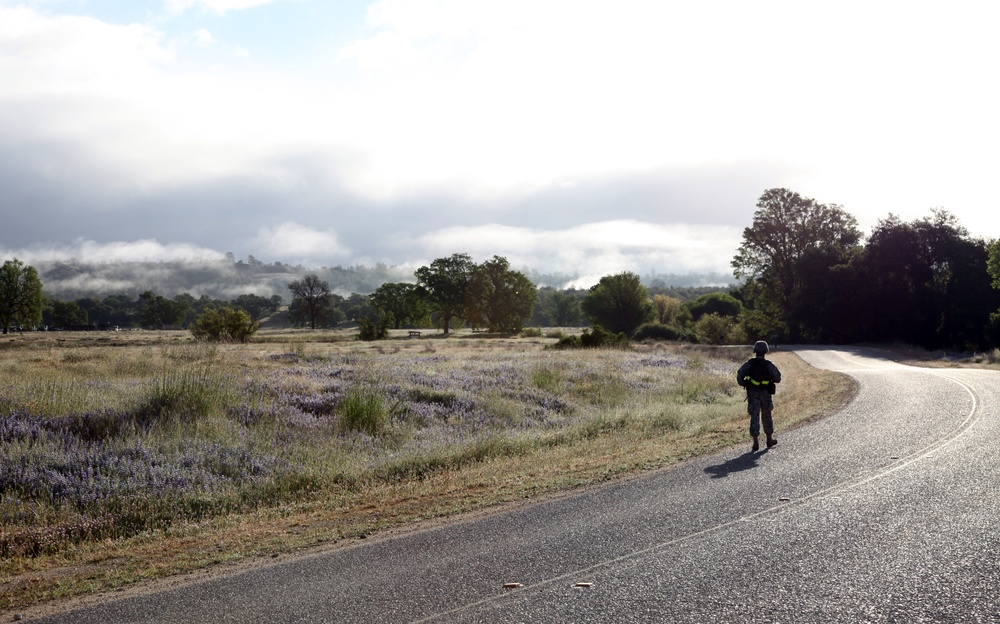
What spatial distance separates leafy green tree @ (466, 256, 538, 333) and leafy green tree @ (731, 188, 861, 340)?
3461 centimetres

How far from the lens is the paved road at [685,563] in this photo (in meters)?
6.27

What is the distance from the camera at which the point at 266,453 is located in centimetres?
1382

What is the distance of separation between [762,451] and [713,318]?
66.4 meters

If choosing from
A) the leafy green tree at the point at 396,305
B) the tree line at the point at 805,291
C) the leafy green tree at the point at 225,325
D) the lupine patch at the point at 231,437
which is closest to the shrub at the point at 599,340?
the tree line at the point at 805,291

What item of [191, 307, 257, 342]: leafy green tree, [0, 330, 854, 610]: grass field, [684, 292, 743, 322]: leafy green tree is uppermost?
[684, 292, 743, 322]: leafy green tree

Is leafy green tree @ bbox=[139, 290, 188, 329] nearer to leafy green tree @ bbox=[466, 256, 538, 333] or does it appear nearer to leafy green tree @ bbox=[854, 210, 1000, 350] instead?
leafy green tree @ bbox=[466, 256, 538, 333]

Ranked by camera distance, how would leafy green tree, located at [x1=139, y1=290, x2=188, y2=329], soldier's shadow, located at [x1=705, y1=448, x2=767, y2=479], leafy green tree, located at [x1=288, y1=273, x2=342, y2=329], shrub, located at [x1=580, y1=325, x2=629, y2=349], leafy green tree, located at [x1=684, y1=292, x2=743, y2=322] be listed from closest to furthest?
1. soldier's shadow, located at [x1=705, y1=448, x2=767, y2=479]
2. shrub, located at [x1=580, y1=325, x2=629, y2=349]
3. leafy green tree, located at [x1=684, y1=292, x2=743, y2=322]
4. leafy green tree, located at [x1=288, y1=273, x2=342, y2=329]
5. leafy green tree, located at [x1=139, y1=290, x2=188, y2=329]

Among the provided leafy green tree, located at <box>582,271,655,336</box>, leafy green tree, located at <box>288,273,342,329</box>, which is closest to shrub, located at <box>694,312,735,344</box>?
leafy green tree, located at <box>582,271,655,336</box>

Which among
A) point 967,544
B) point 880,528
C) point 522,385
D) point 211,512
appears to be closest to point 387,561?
point 211,512

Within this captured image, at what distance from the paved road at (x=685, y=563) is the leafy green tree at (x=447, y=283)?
92302 millimetres

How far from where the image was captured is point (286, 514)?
10.8m

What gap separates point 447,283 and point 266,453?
90.9 m

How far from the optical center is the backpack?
14.8 m

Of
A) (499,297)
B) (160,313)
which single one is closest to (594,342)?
(499,297)
